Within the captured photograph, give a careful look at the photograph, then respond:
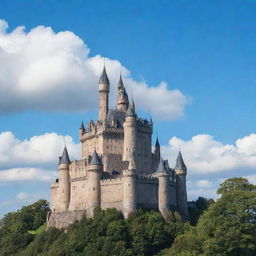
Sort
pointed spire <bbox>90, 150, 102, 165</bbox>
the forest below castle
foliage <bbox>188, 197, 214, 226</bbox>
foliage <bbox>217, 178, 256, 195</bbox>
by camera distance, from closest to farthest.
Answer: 1. the forest below castle
2. foliage <bbox>217, 178, 256, 195</bbox>
3. pointed spire <bbox>90, 150, 102, 165</bbox>
4. foliage <bbox>188, 197, 214, 226</bbox>

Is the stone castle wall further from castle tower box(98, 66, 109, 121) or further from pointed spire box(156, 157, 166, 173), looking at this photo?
castle tower box(98, 66, 109, 121)

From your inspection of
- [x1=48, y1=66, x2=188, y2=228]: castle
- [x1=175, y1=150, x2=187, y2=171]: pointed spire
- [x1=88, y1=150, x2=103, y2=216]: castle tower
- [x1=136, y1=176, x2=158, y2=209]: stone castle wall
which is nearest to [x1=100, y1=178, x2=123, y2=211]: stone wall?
[x1=48, y1=66, x2=188, y2=228]: castle

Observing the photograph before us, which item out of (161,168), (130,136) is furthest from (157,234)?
(130,136)

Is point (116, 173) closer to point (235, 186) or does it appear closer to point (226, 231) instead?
point (235, 186)

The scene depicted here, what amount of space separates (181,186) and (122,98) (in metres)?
24.2

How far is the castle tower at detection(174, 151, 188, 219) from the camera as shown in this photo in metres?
125

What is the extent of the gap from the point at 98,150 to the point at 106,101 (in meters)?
11.3

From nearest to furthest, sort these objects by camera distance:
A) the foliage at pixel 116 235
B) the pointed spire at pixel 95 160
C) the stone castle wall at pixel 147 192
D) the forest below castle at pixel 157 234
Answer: the forest below castle at pixel 157 234, the foliage at pixel 116 235, the stone castle wall at pixel 147 192, the pointed spire at pixel 95 160

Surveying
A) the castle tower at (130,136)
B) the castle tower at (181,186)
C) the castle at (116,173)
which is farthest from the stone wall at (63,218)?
the castle tower at (181,186)

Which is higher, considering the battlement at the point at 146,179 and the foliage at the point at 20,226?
the battlement at the point at 146,179

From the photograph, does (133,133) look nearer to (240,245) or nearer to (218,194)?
(218,194)

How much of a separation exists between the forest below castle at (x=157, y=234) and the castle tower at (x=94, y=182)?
2738 mm

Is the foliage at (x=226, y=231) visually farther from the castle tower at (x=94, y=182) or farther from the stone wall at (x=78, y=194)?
the stone wall at (x=78, y=194)

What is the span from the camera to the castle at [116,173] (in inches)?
4611
